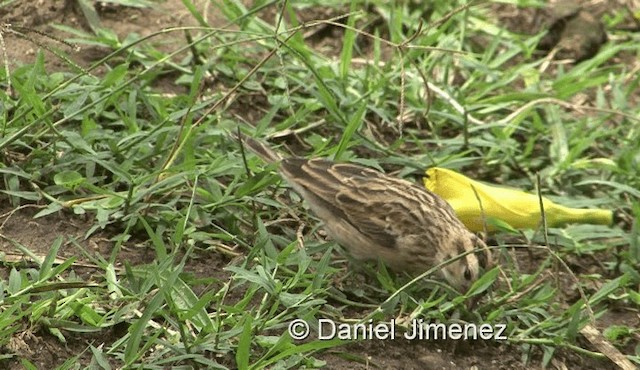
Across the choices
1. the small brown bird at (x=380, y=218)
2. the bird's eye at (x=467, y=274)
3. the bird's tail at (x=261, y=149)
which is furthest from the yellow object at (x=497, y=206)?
the bird's tail at (x=261, y=149)

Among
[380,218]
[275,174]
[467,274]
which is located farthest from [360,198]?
[467,274]

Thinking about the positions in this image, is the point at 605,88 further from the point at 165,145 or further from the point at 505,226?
the point at 165,145

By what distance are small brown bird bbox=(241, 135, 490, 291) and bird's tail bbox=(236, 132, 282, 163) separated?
0.08 feet

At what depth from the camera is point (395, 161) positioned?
5953 millimetres

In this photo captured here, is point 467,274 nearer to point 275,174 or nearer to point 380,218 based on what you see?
point 380,218

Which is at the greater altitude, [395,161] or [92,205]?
[92,205]

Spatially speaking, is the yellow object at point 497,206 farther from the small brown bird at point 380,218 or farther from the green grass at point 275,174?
the small brown bird at point 380,218

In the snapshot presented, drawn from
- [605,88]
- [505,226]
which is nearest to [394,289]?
[505,226]

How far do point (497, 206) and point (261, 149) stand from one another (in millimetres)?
1149

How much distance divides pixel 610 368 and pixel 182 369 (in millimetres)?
1830

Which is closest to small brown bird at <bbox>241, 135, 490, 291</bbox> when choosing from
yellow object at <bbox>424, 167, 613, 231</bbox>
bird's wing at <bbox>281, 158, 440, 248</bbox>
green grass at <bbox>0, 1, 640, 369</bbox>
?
bird's wing at <bbox>281, 158, 440, 248</bbox>

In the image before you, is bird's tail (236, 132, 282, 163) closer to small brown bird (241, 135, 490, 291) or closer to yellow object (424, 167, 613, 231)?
small brown bird (241, 135, 490, 291)

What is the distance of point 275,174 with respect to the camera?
5480 millimetres

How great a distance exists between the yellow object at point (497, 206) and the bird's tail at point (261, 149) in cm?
86
